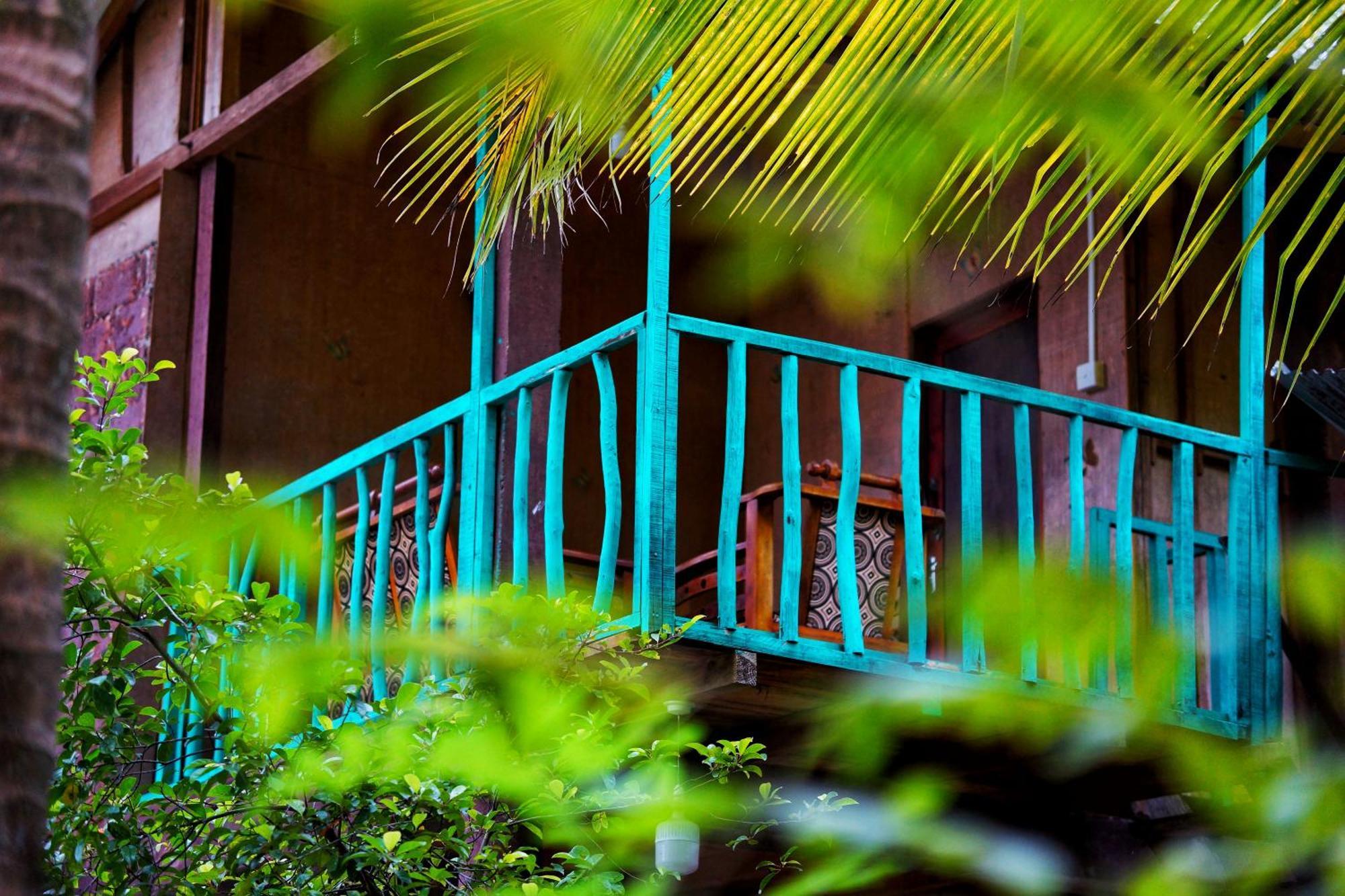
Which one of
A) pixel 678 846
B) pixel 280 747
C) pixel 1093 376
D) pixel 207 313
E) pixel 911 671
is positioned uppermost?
pixel 207 313

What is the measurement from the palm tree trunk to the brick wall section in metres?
7.24

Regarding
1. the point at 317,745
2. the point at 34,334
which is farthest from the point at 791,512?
the point at 34,334

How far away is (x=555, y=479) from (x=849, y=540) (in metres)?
0.88

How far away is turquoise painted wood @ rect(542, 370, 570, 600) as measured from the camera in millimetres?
5566

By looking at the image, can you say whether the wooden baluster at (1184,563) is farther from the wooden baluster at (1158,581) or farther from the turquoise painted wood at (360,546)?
the turquoise painted wood at (360,546)

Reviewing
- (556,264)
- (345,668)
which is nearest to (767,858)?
(556,264)

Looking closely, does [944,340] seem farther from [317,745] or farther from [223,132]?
[317,745]

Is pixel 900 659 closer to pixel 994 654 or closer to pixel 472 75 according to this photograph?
pixel 994 654

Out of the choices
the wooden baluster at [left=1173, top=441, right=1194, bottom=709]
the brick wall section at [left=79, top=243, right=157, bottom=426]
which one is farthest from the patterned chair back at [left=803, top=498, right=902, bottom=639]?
the brick wall section at [left=79, top=243, right=157, bottom=426]

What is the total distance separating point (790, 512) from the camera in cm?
565

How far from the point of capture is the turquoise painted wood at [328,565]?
6371 mm

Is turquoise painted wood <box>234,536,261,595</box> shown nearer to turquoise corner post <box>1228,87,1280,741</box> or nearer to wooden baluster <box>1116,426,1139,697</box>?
wooden baluster <box>1116,426,1139,697</box>

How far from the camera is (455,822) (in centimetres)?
442

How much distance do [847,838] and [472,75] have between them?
111 inches
